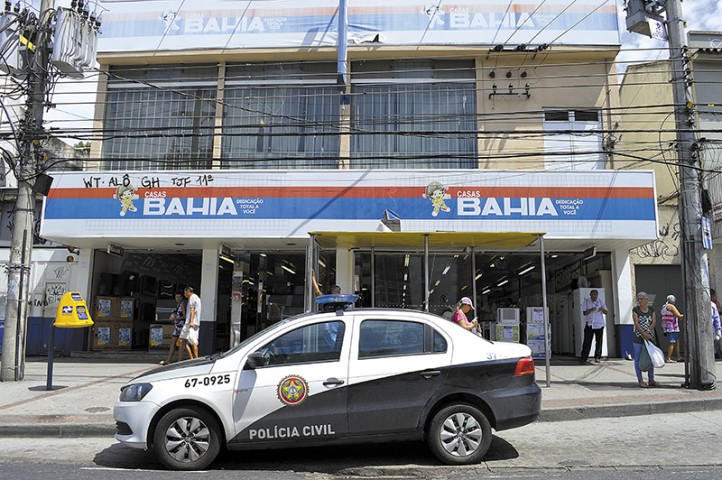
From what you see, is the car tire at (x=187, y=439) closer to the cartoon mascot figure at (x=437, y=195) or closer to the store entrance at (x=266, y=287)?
the cartoon mascot figure at (x=437, y=195)

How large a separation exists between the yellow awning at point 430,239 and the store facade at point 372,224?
122 millimetres

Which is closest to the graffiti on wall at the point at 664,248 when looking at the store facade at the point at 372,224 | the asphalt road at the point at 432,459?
the store facade at the point at 372,224

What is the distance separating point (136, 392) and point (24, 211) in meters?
7.54

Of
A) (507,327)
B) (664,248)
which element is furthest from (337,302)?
(664,248)

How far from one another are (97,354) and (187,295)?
206 inches

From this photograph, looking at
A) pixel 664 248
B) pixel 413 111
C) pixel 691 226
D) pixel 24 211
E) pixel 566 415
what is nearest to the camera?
pixel 566 415

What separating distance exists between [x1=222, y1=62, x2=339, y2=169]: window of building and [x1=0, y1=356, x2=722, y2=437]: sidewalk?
6.75 m

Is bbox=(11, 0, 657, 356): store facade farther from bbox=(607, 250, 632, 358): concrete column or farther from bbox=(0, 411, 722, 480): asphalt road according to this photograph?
bbox=(0, 411, 722, 480): asphalt road

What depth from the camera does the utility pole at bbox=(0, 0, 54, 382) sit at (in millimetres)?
11273

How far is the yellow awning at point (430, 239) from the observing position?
11.6 metres

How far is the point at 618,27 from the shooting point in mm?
15797

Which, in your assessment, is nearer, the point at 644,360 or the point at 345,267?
the point at 644,360

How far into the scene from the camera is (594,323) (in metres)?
13.9

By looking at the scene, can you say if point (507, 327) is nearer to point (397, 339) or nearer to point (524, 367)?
point (524, 367)
